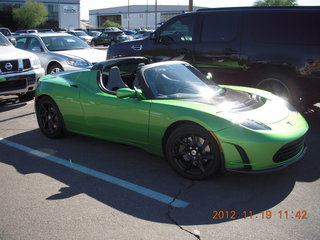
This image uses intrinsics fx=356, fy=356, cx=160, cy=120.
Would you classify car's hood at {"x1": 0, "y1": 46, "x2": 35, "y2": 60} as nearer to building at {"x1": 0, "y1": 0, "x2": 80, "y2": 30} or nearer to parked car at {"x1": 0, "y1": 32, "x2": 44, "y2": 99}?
parked car at {"x1": 0, "y1": 32, "x2": 44, "y2": 99}

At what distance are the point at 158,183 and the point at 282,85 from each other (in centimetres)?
357

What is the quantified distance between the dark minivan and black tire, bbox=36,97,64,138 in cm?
313

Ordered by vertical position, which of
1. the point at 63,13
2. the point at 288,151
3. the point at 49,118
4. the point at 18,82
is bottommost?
the point at 49,118

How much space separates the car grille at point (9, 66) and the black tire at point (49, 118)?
2.77 metres

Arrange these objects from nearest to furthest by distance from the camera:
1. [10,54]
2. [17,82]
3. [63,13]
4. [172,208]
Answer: [172,208]
[17,82]
[10,54]
[63,13]

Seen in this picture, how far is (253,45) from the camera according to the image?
264 inches

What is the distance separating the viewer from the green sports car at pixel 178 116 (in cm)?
374

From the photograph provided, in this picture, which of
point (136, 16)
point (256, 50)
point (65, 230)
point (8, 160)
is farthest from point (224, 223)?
point (136, 16)

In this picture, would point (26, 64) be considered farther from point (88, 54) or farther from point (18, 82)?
point (88, 54)

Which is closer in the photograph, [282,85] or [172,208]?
[172,208]

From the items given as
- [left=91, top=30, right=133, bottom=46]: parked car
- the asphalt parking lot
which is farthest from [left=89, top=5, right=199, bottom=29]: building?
the asphalt parking lot

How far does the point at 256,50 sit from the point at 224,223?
4292 millimetres

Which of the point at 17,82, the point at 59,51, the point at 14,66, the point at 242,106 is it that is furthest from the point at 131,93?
the point at 59,51

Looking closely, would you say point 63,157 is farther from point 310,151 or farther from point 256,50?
point 256,50
